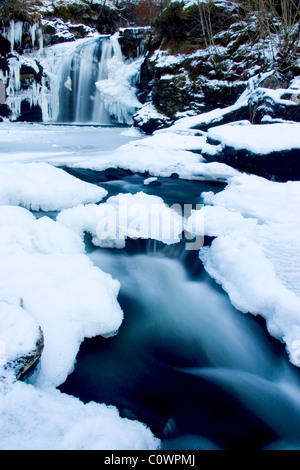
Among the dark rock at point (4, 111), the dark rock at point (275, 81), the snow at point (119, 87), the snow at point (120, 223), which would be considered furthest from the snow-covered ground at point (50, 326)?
the snow at point (119, 87)

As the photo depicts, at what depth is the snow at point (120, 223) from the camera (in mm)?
2875

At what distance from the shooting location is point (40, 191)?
11.5ft

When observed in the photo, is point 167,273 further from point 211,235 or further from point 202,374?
point 202,374

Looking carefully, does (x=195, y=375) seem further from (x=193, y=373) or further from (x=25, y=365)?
(x=25, y=365)

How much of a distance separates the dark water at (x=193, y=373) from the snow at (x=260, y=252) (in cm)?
14

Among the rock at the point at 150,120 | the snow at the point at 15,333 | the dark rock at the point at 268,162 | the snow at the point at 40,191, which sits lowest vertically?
the snow at the point at 15,333

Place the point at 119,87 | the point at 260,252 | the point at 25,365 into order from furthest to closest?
1. the point at 119,87
2. the point at 260,252
3. the point at 25,365

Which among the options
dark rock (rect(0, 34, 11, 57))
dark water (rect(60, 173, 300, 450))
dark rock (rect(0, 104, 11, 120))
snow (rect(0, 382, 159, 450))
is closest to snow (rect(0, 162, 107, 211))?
dark water (rect(60, 173, 300, 450))

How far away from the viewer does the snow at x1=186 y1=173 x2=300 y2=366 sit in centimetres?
180

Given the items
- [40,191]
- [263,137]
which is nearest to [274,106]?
[263,137]

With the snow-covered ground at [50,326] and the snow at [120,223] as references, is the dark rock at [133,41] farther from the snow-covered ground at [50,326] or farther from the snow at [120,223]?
the snow at [120,223]
